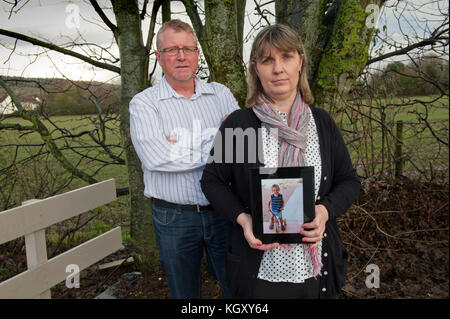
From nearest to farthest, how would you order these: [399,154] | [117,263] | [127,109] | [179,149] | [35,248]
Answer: [179,149] < [35,248] < [127,109] < [117,263] < [399,154]

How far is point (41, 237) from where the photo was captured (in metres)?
2.97

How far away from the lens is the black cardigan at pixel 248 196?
190 cm

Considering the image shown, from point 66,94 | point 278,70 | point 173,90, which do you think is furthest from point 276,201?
point 66,94

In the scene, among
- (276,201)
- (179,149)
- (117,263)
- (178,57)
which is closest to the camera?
(276,201)

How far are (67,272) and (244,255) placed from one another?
2.06 metres

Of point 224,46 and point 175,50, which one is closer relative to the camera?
point 175,50

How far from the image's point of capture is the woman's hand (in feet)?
5.82

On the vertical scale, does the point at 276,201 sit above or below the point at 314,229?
above

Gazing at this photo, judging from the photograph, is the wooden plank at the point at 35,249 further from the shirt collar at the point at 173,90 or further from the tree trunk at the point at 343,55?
the tree trunk at the point at 343,55

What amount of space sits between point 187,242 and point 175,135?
0.70m

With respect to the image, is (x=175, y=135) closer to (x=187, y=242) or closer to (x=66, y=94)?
(x=187, y=242)

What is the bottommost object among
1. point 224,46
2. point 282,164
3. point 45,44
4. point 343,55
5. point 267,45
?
point 282,164

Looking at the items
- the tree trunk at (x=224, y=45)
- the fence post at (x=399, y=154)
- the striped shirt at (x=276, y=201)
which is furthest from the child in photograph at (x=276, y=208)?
the fence post at (x=399, y=154)
